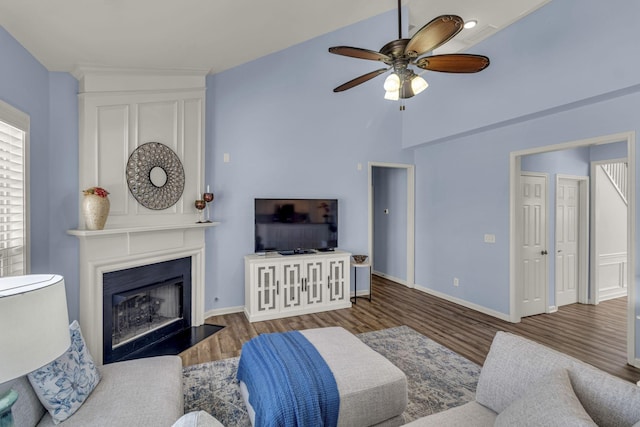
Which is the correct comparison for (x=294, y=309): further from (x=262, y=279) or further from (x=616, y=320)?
(x=616, y=320)

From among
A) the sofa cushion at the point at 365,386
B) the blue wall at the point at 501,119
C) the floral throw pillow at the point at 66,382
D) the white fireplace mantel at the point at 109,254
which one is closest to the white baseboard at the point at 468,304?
the blue wall at the point at 501,119

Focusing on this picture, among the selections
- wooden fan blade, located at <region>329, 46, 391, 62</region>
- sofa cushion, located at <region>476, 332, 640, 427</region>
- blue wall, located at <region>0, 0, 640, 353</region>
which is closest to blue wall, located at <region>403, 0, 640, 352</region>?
blue wall, located at <region>0, 0, 640, 353</region>

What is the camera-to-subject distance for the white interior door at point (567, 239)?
4.34 metres

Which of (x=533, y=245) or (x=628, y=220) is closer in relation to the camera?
(x=628, y=220)

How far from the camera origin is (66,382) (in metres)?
1.52

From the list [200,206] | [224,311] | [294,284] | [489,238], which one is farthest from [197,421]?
[489,238]

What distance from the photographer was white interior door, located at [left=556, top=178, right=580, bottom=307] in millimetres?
4340

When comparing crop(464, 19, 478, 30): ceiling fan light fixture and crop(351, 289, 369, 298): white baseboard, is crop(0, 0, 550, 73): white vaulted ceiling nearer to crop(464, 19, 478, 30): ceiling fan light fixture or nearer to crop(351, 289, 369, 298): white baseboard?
crop(464, 19, 478, 30): ceiling fan light fixture

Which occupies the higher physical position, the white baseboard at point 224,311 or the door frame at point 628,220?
the door frame at point 628,220

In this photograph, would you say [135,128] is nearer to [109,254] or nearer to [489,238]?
[109,254]

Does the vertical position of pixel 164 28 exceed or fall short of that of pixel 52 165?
it exceeds it

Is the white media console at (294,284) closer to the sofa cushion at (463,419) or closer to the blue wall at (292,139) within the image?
the blue wall at (292,139)

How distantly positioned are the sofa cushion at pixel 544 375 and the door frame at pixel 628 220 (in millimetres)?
2192

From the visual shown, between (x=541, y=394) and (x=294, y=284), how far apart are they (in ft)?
10.1
